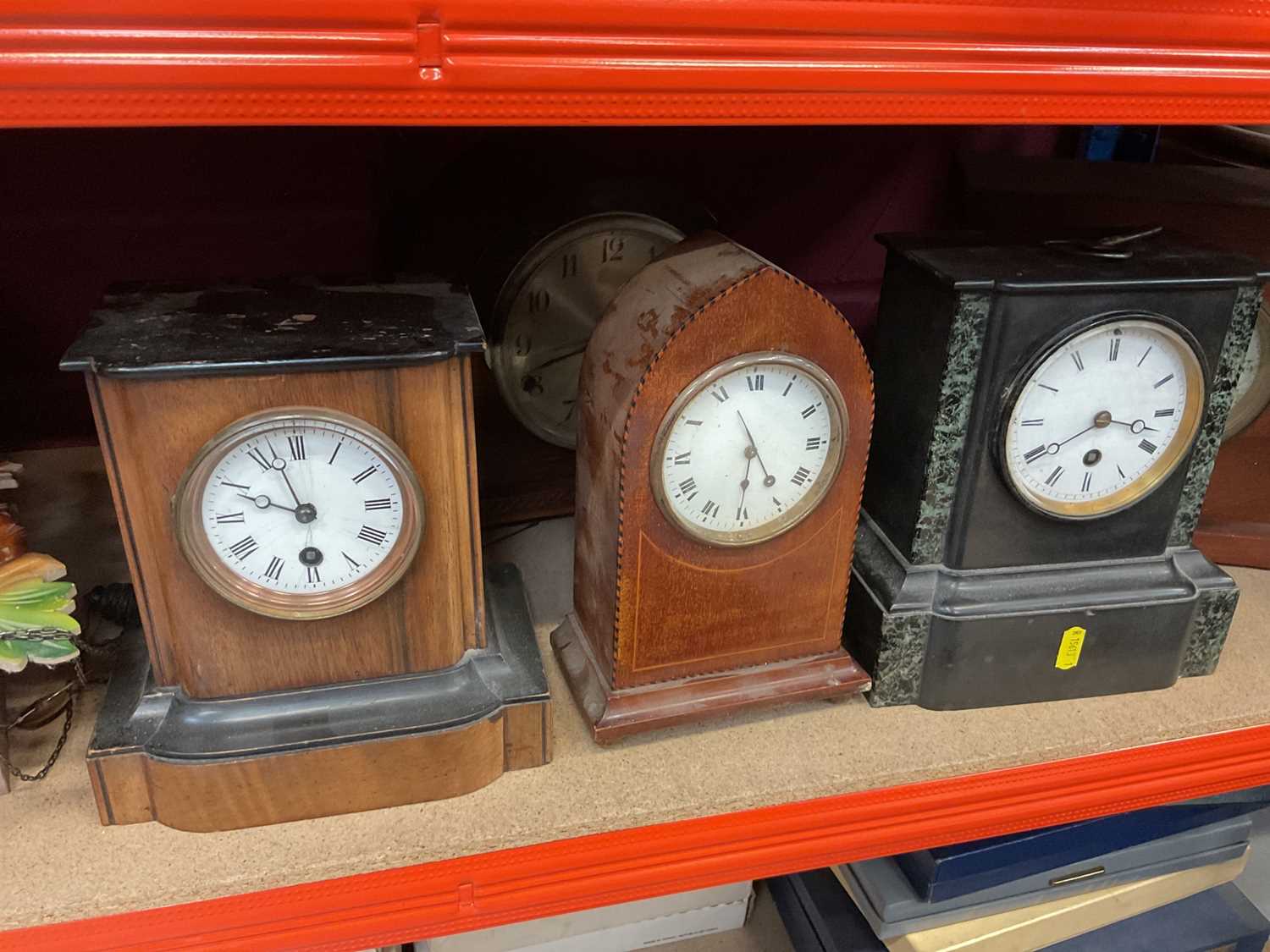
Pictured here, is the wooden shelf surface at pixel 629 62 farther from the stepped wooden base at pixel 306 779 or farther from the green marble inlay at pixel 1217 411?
the stepped wooden base at pixel 306 779

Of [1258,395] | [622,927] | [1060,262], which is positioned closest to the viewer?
[1060,262]

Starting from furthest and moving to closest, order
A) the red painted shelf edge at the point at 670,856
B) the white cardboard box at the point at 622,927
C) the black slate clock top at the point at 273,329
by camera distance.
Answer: the white cardboard box at the point at 622,927, the red painted shelf edge at the point at 670,856, the black slate clock top at the point at 273,329

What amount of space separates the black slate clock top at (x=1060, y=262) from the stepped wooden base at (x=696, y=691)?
353 millimetres

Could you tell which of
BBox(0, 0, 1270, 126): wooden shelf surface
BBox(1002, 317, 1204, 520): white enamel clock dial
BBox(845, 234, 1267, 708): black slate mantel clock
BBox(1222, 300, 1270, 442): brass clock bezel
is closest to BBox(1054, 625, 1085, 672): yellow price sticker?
BBox(845, 234, 1267, 708): black slate mantel clock

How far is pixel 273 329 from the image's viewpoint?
0.68m

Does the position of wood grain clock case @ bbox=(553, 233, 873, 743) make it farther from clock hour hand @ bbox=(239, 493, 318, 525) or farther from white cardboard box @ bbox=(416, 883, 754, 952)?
white cardboard box @ bbox=(416, 883, 754, 952)

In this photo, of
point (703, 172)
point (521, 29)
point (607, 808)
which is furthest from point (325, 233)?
point (607, 808)

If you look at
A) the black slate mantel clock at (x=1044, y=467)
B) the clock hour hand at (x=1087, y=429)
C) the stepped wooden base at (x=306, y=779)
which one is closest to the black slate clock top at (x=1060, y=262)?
the black slate mantel clock at (x=1044, y=467)

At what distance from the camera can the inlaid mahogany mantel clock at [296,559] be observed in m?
0.65

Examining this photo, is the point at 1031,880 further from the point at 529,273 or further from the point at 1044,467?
the point at 529,273

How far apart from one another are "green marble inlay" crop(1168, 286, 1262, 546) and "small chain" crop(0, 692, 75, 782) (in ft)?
3.29

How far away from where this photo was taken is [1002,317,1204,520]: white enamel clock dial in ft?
2.65

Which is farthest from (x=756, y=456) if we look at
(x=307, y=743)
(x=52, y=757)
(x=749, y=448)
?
(x=52, y=757)

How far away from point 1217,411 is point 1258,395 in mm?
233
